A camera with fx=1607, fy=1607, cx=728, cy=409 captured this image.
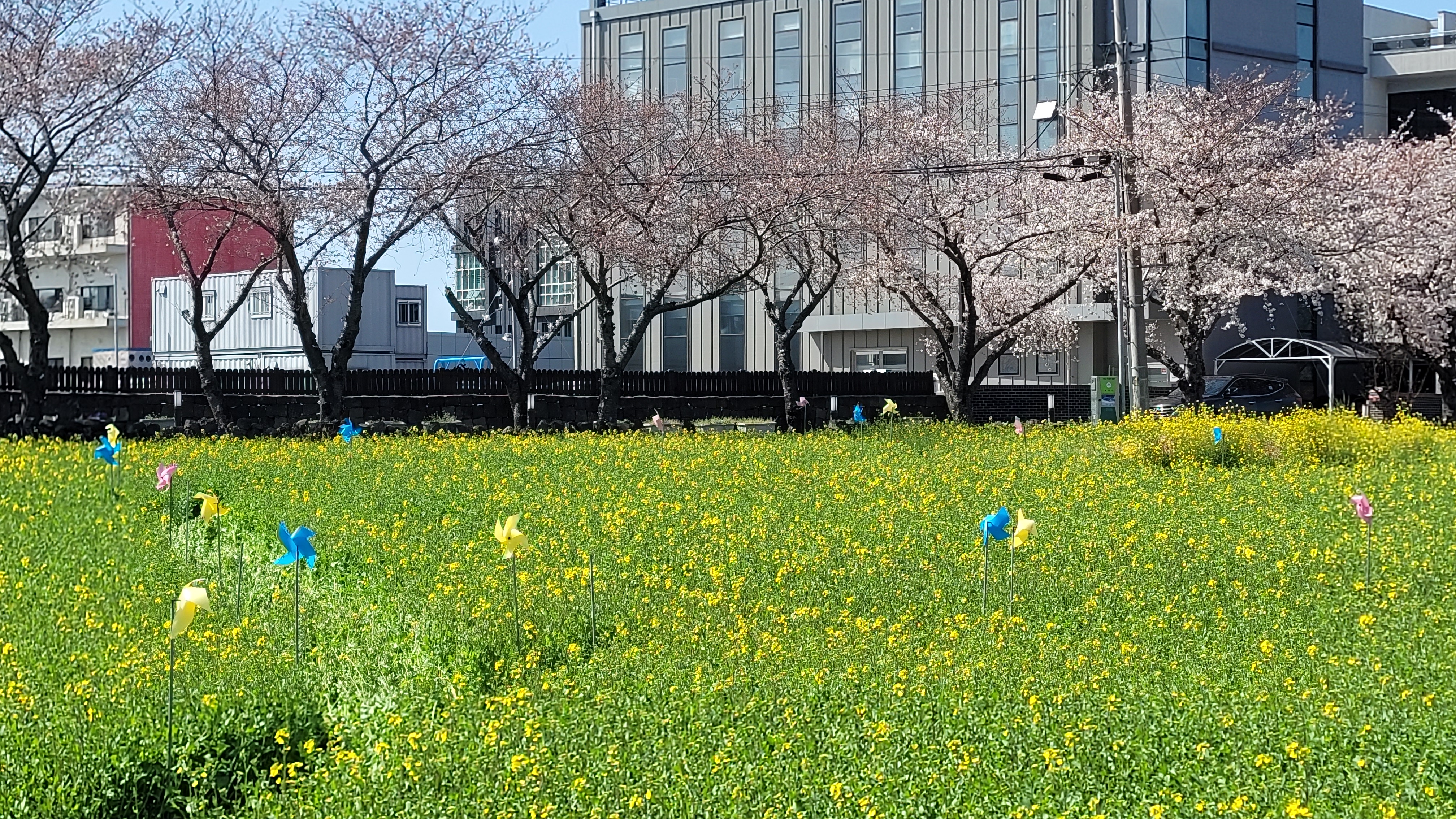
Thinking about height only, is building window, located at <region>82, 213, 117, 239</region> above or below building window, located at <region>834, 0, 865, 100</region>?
below

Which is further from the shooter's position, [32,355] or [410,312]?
[410,312]

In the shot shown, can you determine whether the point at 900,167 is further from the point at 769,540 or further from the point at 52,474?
the point at 769,540

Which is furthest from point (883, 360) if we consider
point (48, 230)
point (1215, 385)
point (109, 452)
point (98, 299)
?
point (98, 299)

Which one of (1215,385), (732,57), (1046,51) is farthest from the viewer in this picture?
(732,57)

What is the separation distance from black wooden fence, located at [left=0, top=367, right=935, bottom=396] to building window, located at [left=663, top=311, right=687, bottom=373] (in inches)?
420

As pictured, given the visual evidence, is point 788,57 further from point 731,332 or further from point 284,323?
point 284,323

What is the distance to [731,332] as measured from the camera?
158 feet

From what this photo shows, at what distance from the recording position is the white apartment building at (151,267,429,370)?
50.8 meters

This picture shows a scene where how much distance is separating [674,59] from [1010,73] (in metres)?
10.7

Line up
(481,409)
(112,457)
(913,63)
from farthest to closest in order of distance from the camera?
(913,63), (481,409), (112,457)

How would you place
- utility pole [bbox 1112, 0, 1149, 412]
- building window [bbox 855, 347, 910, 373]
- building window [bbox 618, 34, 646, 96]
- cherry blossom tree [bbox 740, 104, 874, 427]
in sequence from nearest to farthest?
utility pole [bbox 1112, 0, 1149, 412], cherry blossom tree [bbox 740, 104, 874, 427], building window [bbox 855, 347, 910, 373], building window [bbox 618, 34, 646, 96]

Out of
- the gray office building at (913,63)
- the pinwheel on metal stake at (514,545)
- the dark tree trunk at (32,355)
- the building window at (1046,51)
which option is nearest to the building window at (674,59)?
the gray office building at (913,63)

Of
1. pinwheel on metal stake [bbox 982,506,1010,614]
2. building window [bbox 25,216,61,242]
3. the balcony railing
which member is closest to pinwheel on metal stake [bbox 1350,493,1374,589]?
pinwheel on metal stake [bbox 982,506,1010,614]

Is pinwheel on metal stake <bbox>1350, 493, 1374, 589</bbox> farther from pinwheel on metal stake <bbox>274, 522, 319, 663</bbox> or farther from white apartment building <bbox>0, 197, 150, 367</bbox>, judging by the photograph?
white apartment building <bbox>0, 197, 150, 367</bbox>
